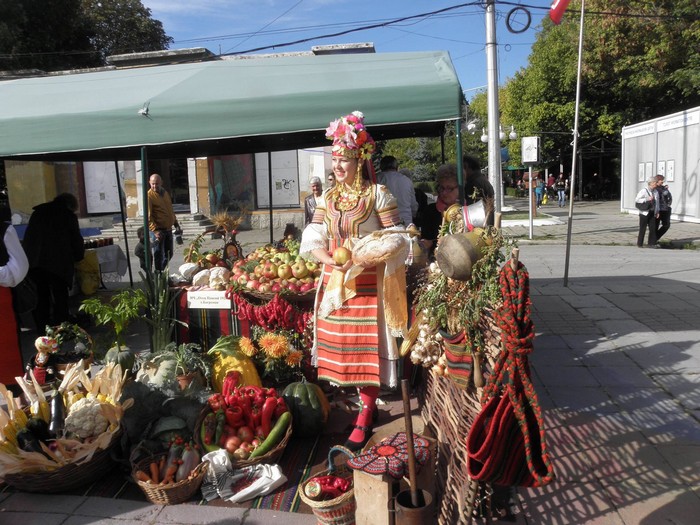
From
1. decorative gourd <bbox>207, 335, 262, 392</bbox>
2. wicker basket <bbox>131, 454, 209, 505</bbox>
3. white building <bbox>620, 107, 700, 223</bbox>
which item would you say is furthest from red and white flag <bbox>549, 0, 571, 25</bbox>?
white building <bbox>620, 107, 700, 223</bbox>

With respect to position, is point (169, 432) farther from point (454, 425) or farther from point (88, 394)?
point (454, 425)

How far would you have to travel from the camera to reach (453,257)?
2.82 metres

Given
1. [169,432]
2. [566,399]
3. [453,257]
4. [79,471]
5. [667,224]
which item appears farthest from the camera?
[667,224]

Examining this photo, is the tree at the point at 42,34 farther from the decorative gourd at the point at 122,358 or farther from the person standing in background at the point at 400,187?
the decorative gourd at the point at 122,358

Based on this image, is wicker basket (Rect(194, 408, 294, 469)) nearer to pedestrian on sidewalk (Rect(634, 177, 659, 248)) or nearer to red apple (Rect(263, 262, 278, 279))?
red apple (Rect(263, 262, 278, 279))

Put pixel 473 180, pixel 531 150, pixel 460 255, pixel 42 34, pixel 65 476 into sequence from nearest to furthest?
pixel 460 255
pixel 65 476
pixel 473 180
pixel 531 150
pixel 42 34

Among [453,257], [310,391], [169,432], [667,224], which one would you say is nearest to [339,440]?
[310,391]

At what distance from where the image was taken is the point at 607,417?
4164mm

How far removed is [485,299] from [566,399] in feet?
7.38

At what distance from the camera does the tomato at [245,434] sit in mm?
3709

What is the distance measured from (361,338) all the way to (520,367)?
1588 millimetres

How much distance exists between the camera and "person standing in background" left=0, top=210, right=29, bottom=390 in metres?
4.55

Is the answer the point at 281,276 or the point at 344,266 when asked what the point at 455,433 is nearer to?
the point at 344,266

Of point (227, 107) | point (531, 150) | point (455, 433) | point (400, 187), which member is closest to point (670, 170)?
point (531, 150)
